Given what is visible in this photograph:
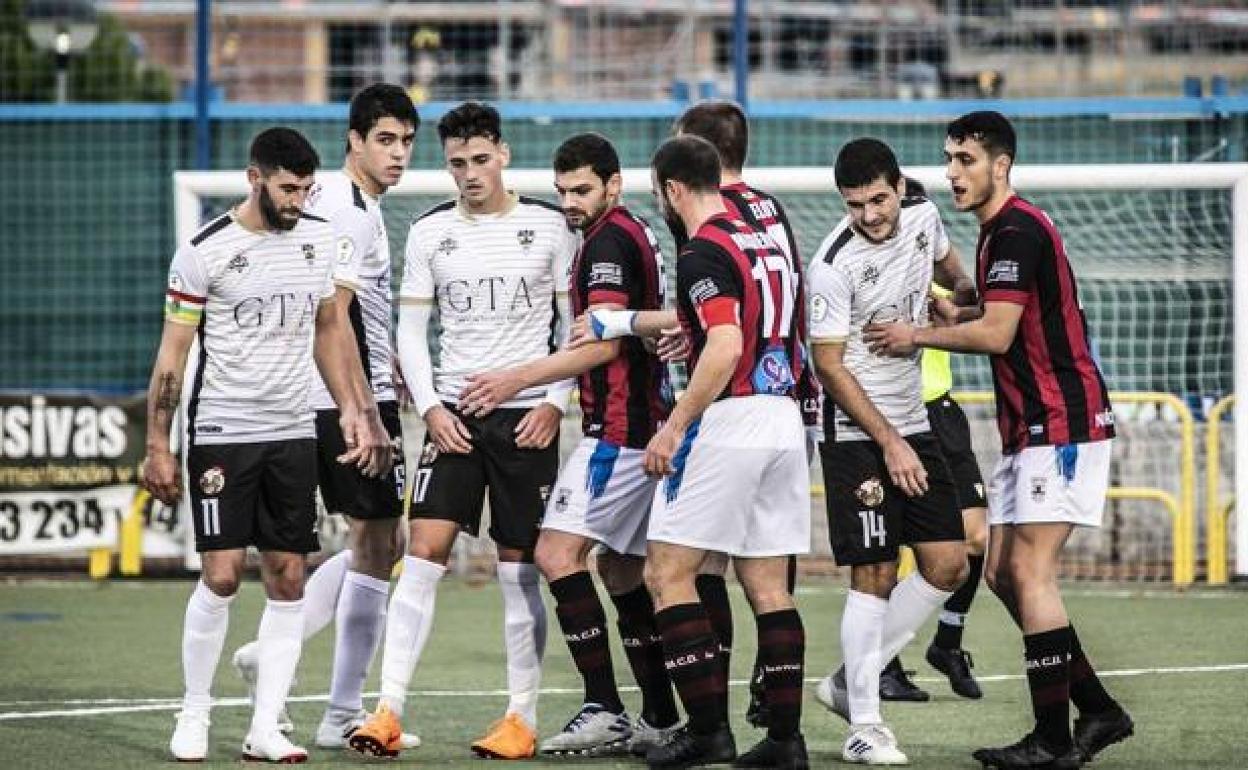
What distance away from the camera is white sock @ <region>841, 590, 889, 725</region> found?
8508 mm

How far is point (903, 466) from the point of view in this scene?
8.58 metres

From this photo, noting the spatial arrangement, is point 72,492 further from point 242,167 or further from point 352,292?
point 352,292

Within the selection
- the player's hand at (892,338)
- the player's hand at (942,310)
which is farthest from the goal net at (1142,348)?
the player's hand at (892,338)

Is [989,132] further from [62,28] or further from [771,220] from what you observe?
[62,28]

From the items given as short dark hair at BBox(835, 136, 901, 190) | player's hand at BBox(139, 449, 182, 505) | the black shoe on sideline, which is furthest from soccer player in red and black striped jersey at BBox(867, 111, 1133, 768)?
player's hand at BBox(139, 449, 182, 505)

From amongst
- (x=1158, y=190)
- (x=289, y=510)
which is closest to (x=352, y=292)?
(x=289, y=510)

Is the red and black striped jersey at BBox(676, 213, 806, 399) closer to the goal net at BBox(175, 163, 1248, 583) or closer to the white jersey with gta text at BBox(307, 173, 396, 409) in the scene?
the white jersey with gta text at BBox(307, 173, 396, 409)

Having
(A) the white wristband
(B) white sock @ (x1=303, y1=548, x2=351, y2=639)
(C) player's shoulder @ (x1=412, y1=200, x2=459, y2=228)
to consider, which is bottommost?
(B) white sock @ (x1=303, y1=548, x2=351, y2=639)

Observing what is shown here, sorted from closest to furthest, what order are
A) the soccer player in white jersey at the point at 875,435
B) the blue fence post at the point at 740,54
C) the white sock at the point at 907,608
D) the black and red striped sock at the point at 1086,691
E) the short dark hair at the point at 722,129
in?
1. the black and red striped sock at the point at 1086,691
2. the soccer player in white jersey at the point at 875,435
3. the short dark hair at the point at 722,129
4. the white sock at the point at 907,608
5. the blue fence post at the point at 740,54

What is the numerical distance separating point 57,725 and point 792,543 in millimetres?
3236

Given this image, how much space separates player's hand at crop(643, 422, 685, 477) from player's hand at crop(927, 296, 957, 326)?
166cm

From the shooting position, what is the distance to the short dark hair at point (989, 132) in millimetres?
8445

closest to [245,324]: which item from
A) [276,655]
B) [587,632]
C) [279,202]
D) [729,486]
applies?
[279,202]

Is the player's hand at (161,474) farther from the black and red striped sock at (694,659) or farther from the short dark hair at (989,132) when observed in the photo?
the short dark hair at (989,132)
